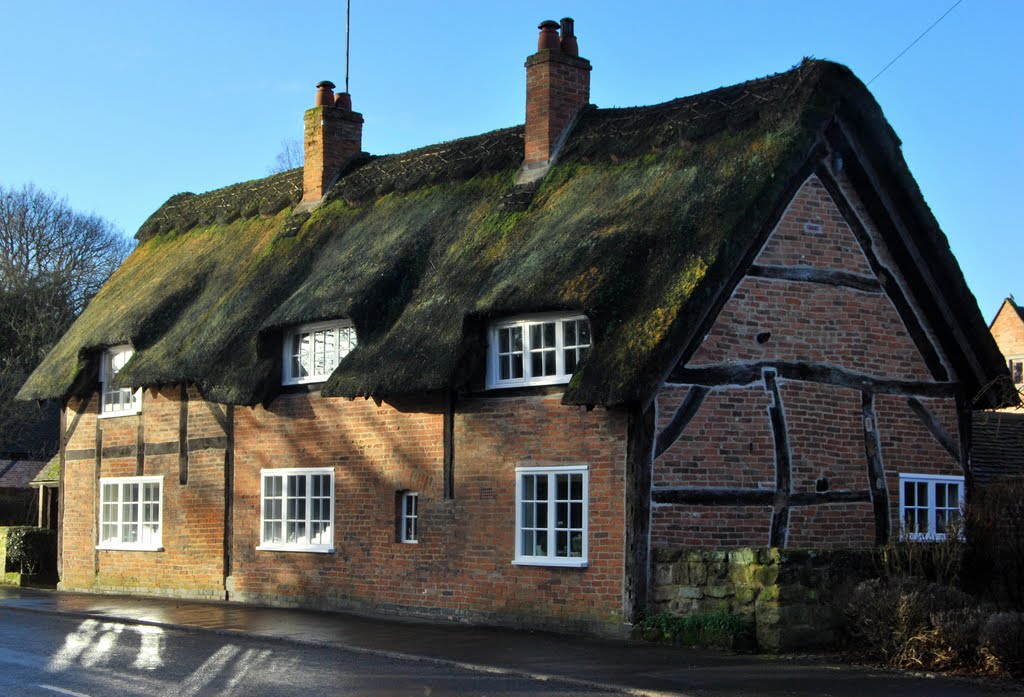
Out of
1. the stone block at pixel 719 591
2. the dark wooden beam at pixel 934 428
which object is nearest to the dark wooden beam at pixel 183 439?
the stone block at pixel 719 591

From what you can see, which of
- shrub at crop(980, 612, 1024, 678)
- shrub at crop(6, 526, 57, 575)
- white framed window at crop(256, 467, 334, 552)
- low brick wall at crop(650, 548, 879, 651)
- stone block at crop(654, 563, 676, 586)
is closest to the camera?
shrub at crop(980, 612, 1024, 678)

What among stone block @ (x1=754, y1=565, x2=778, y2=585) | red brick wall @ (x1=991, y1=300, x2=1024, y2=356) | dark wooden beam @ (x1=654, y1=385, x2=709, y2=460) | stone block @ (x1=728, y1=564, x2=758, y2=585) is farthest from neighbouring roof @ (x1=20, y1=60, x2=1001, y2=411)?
red brick wall @ (x1=991, y1=300, x2=1024, y2=356)

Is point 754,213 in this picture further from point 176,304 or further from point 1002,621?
point 176,304

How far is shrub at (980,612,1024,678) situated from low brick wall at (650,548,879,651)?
198cm

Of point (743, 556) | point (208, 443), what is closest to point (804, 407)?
point (743, 556)

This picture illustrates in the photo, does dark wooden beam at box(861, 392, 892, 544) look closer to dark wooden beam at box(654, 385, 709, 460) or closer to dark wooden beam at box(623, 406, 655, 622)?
dark wooden beam at box(654, 385, 709, 460)

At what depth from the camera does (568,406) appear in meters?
16.3

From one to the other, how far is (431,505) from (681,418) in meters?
4.15

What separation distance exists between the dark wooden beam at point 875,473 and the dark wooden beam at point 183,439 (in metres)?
11.4

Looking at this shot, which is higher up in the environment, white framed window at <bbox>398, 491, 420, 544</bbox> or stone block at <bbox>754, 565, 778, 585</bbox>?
white framed window at <bbox>398, 491, 420, 544</bbox>

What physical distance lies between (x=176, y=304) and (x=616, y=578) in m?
11.6

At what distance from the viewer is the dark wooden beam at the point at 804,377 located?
15.8m

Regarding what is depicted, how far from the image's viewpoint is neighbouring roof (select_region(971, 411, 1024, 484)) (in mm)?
20609

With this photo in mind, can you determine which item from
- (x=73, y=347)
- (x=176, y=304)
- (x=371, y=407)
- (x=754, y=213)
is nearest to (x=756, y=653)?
(x=754, y=213)
